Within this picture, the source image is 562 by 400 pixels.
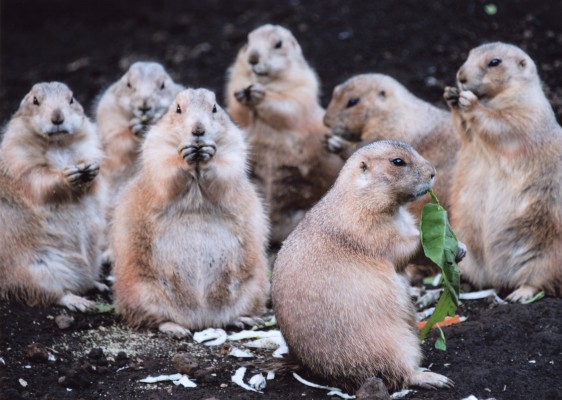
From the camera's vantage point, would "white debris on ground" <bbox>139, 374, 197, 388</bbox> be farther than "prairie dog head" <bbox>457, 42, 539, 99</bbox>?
No

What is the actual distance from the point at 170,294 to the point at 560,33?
6.97 m

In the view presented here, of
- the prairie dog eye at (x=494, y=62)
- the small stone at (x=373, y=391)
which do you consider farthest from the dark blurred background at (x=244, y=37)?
the small stone at (x=373, y=391)

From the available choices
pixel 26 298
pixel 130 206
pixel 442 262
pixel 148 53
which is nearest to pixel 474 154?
pixel 442 262

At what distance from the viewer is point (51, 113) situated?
9.74 m

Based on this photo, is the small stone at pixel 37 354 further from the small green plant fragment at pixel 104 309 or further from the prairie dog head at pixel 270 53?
the prairie dog head at pixel 270 53

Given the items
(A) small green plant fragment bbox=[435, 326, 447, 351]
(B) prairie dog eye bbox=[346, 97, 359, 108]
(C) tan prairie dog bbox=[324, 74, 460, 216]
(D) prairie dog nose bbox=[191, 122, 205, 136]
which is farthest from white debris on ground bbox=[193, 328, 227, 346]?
(B) prairie dog eye bbox=[346, 97, 359, 108]

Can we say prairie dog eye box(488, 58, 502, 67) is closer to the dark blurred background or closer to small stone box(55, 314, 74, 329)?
the dark blurred background

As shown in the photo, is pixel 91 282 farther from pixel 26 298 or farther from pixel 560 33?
pixel 560 33

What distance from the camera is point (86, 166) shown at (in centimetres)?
956

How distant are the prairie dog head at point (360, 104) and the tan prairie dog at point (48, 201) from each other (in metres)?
3.05

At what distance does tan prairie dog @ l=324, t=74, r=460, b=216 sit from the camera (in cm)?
1127

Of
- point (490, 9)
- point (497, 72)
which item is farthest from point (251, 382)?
point (490, 9)

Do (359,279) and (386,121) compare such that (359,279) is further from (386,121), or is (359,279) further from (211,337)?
(386,121)

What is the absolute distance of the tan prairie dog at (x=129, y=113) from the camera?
11.2 m
